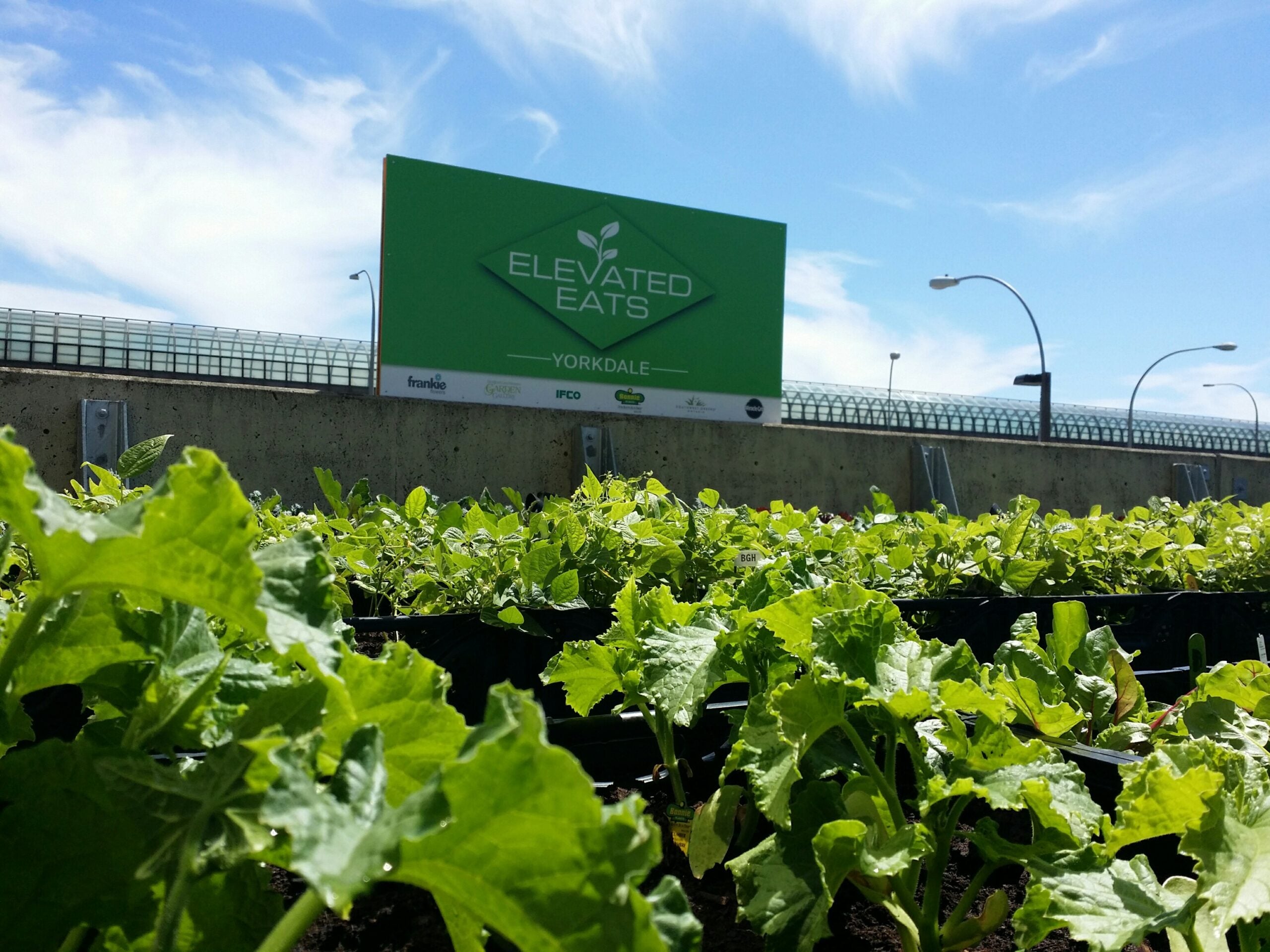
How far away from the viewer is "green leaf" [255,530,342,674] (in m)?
0.51

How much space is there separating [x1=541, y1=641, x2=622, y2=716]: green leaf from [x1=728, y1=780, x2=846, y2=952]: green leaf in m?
0.42

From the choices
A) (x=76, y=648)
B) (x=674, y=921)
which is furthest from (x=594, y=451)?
(x=674, y=921)

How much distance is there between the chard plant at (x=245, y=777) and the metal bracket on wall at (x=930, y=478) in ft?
22.6

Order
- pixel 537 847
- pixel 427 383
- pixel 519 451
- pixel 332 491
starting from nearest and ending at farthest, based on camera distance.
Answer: pixel 537 847
pixel 332 491
pixel 519 451
pixel 427 383

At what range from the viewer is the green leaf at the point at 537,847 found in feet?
1.43

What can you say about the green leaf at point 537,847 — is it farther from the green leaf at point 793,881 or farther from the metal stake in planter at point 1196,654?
the metal stake in planter at point 1196,654

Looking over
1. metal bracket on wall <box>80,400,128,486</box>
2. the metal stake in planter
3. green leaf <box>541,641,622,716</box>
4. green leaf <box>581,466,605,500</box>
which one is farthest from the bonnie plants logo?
green leaf <box>541,641,622,716</box>

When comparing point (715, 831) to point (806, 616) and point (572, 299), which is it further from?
point (572, 299)

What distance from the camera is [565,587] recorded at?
2006 millimetres

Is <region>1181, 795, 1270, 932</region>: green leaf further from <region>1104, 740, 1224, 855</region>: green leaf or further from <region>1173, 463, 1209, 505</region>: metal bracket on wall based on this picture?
<region>1173, 463, 1209, 505</region>: metal bracket on wall

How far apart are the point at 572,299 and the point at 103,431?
24.3 ft

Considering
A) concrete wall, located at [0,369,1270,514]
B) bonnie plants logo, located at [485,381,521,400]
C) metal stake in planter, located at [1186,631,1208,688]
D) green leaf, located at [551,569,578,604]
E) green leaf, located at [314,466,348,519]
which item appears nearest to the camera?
metal stake in planter, located at [1186,631,1208,688]

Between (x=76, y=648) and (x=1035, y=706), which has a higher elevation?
(x=76, y=648)

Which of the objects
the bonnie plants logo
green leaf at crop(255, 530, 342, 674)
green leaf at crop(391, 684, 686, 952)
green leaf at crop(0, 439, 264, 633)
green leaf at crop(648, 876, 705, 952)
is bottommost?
green leaf at crop(648, 876, 705, 952)
